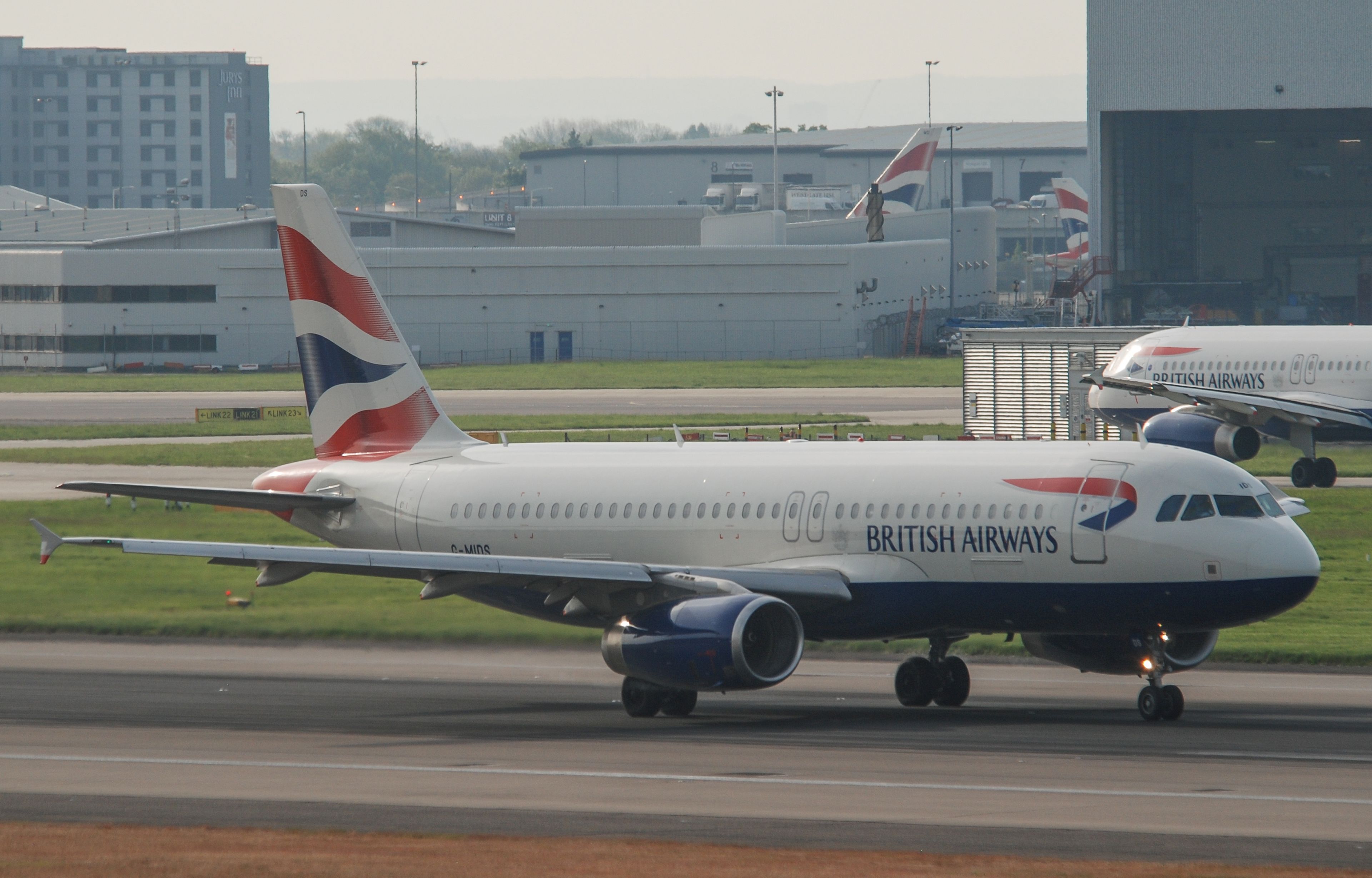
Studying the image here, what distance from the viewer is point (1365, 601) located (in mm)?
39281

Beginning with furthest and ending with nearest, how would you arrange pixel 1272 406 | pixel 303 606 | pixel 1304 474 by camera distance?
1. pixel 1272 406
2. pixel 1304 474
3. pixel 303 606

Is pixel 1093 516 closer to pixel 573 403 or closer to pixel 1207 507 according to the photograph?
pixel 1207 507

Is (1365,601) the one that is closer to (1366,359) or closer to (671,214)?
(1366,359)

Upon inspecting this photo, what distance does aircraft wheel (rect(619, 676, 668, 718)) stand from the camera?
2858 cm

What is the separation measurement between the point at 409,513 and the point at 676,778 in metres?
11.2

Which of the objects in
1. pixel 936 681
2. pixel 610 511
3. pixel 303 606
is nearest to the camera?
pixel 936 681

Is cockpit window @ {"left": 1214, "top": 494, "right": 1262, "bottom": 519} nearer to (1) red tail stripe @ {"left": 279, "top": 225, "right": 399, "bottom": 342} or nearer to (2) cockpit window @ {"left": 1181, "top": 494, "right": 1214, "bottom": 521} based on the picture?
(2) cockpit window @ {"left": 1181, "top": 494, "right": 1214, "bottom": 521}

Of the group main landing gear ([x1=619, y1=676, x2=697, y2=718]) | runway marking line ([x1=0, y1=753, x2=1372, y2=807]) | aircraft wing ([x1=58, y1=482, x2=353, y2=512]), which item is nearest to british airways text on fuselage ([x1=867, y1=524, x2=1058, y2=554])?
main landing gear ([x1=619, y1=676, x2=697, y2=718])

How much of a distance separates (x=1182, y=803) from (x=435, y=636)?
59.3ft

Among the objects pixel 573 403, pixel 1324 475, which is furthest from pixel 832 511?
pixel 573 403

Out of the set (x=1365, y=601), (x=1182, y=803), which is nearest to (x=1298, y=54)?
(x=1365, y=601)

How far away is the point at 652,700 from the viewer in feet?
94.0

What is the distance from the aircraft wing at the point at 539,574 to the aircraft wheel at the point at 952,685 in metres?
2.49

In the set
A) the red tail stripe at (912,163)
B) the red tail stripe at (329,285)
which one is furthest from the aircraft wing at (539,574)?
the red tail stripe at (912,163)
